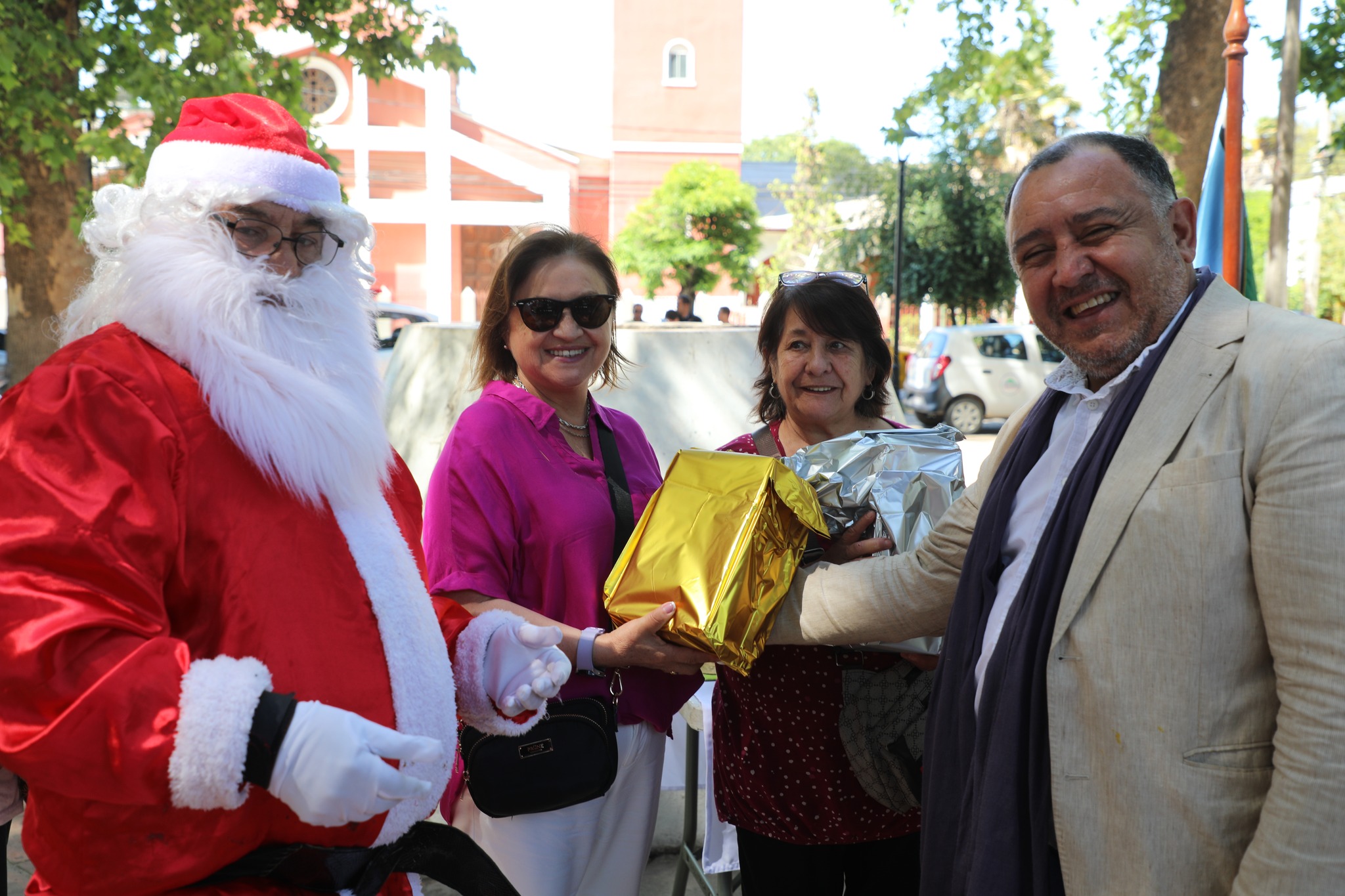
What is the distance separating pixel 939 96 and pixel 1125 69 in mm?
1627

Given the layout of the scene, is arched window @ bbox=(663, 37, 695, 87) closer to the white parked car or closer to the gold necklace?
the white parked car

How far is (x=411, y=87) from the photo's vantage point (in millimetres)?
29828

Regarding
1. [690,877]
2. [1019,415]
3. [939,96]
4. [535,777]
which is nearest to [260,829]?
[535,777]

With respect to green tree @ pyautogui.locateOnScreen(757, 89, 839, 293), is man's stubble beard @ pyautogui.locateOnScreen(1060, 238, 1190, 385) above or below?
below

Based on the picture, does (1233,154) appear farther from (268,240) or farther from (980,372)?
(980,372)

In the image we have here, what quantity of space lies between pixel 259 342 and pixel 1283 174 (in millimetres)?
8936

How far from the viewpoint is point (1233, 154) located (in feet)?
17.1

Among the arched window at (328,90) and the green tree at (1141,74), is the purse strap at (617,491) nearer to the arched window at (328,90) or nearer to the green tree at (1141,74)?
the green tree at (1141,74)

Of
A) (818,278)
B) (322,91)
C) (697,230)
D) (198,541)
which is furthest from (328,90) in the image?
(198,541)

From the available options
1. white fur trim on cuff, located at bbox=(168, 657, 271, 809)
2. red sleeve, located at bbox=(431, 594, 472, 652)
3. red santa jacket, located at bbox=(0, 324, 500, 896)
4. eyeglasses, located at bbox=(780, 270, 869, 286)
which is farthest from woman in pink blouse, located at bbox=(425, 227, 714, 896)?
white fur trim on cuff, located at bbox=(168, 657, 271, 809)

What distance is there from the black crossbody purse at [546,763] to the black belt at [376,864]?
17.4 inches

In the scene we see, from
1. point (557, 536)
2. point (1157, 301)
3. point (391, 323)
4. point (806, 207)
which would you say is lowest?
point (557, 536)

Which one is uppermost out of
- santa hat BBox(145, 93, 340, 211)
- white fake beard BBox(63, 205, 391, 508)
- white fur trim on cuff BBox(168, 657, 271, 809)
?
santa hat BBox(145, 93, 340, 211)

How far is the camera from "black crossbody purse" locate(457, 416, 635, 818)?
2092 mm
